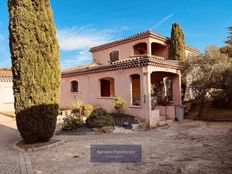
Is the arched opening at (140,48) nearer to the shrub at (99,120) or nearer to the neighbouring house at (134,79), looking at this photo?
the neighbouring house at (134,79)

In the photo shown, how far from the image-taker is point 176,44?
20906 mm

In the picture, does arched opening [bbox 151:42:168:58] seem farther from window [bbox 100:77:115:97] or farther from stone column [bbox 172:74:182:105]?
stone column [bbox 172:74:182:105]

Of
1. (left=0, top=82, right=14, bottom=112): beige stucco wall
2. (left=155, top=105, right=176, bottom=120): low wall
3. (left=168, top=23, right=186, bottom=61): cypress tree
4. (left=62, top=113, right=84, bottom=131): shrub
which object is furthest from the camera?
(left=0, top=82, right=14, bottom=112): beige stucco wall

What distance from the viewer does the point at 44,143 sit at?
30.3ft

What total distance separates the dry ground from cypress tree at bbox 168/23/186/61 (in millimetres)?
10480

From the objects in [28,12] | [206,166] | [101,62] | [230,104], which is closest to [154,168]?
[206,166]

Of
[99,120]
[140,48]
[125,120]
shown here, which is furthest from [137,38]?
[99,120]

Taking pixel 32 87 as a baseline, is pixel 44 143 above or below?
below

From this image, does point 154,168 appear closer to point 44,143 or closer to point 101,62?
point 44,143

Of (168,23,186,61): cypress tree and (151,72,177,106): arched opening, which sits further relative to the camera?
(168,23,186,61): cypress tree

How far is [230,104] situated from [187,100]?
3.84 metres

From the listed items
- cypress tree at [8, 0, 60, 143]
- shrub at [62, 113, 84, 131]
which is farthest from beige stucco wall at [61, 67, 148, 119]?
cypress tree at [8, 0, 60, 143]

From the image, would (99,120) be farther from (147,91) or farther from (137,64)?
(137,64)

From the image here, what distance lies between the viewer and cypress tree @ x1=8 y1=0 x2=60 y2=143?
8938 mm
